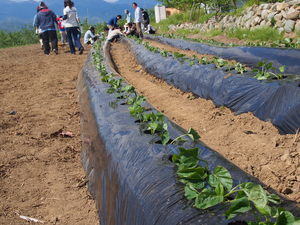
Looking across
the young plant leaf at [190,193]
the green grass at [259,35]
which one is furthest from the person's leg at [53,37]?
the young plant leaf at [190,193]

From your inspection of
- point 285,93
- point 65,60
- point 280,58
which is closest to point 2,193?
point 285,93

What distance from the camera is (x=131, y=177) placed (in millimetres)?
1943

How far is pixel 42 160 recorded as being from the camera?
10.8ft

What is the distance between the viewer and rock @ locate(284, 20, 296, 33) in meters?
9.78

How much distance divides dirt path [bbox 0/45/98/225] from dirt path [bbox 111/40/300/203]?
1401 millimetres

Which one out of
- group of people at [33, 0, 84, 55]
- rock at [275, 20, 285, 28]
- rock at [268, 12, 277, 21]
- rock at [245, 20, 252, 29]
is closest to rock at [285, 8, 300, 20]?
rock at [275, 20, 285, 28]

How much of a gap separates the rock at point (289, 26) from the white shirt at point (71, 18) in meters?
7.04

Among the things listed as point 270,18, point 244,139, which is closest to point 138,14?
point 270,18

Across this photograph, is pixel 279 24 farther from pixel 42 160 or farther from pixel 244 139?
pixel 42 160

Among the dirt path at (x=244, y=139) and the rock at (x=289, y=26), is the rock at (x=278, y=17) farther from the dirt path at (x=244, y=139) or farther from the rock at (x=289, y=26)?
the dirt path at (x=244, y=139)

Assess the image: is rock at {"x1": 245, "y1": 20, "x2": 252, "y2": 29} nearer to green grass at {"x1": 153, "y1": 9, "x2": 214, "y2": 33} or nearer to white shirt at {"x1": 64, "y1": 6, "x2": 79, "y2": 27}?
green grass at {"x1": 153, "y1": 9, "x2": 214, "y2": 33}

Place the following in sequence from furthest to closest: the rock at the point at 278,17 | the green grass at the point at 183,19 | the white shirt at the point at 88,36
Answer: the green grass at the point at 183,19
the white shirt at the point at 88,36
the rock at the point at 278,17

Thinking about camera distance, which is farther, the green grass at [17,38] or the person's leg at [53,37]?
the green grass at [17,38]

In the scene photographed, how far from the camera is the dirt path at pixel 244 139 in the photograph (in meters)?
2.58
